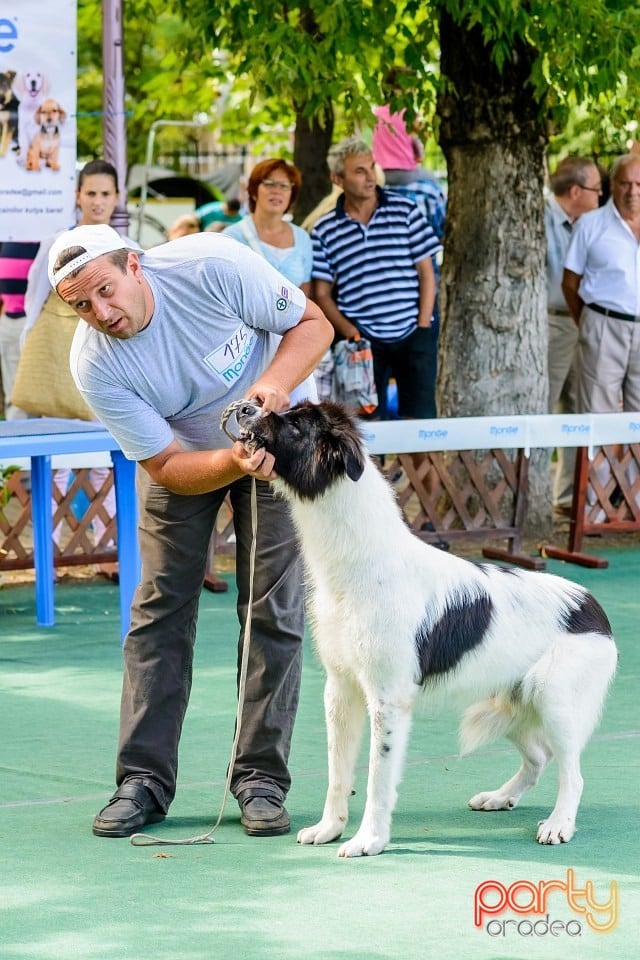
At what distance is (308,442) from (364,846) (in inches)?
45.9

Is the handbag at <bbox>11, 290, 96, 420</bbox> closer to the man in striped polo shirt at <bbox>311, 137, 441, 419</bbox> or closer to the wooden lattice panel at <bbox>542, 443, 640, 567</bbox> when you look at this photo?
the man in striped polo shirt at <bbox>311, 137, 441, 419</bbox>

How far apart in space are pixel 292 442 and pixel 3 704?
8.64ft

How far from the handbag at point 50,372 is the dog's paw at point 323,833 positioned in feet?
12.4

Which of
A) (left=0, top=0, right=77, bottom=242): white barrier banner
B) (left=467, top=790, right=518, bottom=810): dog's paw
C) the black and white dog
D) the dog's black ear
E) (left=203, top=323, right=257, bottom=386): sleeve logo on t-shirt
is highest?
(left=0, top=0, right=77, bottom=242): white barrier banner

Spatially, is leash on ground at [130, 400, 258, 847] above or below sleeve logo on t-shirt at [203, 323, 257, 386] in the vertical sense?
below

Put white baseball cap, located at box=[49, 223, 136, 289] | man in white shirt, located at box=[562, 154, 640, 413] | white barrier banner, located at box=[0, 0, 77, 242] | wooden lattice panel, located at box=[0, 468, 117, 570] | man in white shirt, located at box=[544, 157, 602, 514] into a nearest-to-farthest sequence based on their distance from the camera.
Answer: white baseball cap, located at box=[49, 223, 136, 289] < wooden lattice panel, located at box=[0, 468, 117, 570] < white barrier banner, located at box=[0, 0, 77, 242] < man in white shirt, located at box=[562, 154, 640, 413] < man in white shirt, located at box=[544, 157, 602, 514]

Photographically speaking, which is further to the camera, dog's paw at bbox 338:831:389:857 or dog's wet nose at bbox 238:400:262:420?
dog's paw at bbox 338:831:389:857

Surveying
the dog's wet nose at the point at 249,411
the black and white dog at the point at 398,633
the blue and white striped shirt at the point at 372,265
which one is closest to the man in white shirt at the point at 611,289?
the blue and white striped shirt at the point at 372,265

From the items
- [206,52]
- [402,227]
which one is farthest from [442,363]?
[206,52]

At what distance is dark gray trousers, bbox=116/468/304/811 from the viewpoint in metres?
4.55

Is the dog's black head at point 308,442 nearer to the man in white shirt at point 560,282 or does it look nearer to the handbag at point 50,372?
the handbag at point 50,372

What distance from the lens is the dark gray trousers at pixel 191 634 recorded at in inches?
179

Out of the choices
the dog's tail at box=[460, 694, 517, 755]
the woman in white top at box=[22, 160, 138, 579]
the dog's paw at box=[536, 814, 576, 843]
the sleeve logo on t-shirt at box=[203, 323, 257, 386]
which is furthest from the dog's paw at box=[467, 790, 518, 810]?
the woman in white top at box=[22, 160, 138, 579]

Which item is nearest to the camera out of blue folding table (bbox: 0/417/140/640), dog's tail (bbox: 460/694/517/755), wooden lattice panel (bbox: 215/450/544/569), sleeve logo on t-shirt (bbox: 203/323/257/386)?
sleeve logo on t-shirt (bbox: 203/323/257/386)
